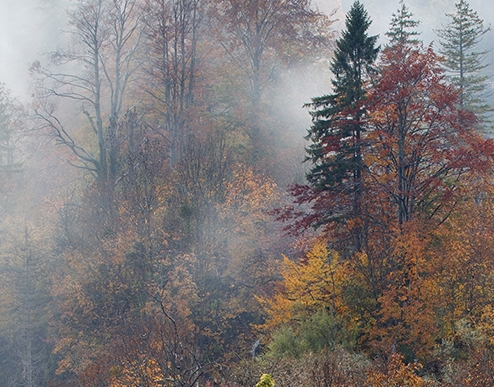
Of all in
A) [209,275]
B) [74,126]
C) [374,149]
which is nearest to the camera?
[374,149]

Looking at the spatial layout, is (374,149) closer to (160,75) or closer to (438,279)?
(438,279)

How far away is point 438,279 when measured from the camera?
16000 millimetres

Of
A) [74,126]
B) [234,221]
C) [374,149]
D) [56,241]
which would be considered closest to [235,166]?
[234,221]

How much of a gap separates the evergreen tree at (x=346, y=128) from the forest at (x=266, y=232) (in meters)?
0.09

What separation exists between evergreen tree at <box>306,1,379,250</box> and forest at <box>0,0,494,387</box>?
0.29ft

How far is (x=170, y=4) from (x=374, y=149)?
19618 millimetres

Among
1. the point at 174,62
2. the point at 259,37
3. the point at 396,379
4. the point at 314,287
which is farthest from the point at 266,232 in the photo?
the point at 259,37

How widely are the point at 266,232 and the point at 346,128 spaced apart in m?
7.00

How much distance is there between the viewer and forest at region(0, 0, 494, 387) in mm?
15445

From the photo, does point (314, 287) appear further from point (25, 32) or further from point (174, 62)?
point (25, 32)

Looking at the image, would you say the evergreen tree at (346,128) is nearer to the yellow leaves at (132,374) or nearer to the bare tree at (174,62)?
the yellow leaves at (132,374)

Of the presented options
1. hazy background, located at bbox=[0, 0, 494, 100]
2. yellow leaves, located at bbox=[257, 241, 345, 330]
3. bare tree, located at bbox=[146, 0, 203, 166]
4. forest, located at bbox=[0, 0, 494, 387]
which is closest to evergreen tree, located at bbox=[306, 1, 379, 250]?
forest, located at bbox=[0, 0, 494, 387]

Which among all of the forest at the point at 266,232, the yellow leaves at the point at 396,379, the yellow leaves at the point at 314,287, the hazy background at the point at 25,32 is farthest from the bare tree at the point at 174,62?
the hazy background at the point at 25,32

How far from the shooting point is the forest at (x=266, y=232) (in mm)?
15445
